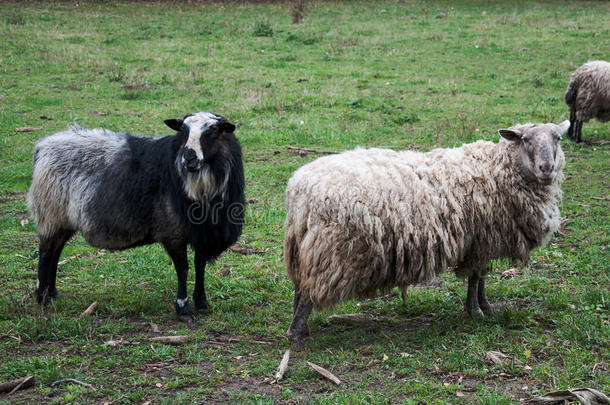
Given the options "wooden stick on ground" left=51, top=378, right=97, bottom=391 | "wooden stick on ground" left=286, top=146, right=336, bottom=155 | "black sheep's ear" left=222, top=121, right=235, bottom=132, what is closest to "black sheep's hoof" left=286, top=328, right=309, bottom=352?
"wooden stick on ground" left=51, top=378, right=97, bottom=391

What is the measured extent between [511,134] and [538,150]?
12.5 inches

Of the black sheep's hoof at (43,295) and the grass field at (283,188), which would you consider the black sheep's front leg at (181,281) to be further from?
the black sheep's hoof at (43,295)

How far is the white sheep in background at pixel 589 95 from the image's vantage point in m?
12.2

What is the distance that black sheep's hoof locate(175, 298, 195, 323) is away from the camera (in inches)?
252

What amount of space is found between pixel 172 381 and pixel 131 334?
3.77ft

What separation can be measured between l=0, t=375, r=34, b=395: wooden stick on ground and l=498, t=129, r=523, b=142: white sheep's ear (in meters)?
4.58

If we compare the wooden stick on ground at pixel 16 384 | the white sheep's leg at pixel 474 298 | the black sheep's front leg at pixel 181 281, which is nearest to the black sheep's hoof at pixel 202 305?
the black sheep's front leg at pixel 181 281

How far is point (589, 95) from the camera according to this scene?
12.3 meters

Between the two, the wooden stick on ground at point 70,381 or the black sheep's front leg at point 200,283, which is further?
the black sheep's front leg at point 200,283

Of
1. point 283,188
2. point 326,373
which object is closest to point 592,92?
point 283,188

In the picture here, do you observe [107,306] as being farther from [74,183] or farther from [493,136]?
[493,136]

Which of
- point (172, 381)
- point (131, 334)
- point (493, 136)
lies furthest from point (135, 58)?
point (172, 381)

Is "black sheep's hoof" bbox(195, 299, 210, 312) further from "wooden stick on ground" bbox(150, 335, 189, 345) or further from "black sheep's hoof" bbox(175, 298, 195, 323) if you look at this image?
"wooden stick on ground" bbox(150, 335, 189, 345)

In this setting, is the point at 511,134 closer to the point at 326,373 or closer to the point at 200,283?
the point at 326,373
